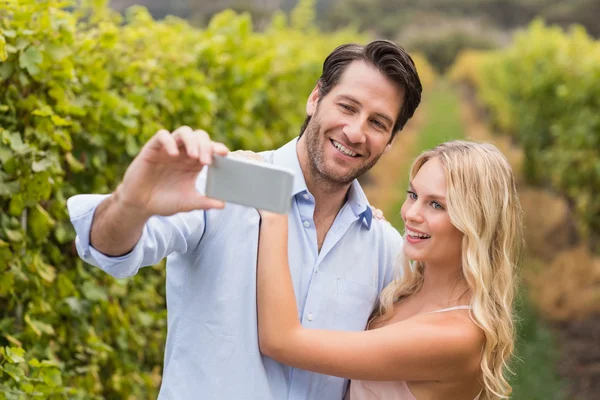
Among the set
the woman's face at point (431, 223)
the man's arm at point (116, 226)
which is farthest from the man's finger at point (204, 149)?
the woman's face at point (431, 223)

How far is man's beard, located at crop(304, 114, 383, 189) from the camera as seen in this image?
250cm

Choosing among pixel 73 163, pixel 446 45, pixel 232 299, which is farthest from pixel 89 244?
pixel 446 45

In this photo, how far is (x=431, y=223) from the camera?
255 cm

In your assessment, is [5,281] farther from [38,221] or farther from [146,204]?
[146,204]

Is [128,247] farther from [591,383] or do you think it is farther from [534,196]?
[534,196]

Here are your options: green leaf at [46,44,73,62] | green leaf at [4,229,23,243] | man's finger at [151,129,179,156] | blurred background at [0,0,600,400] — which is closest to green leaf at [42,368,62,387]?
blurred background at [0,0,600,400]

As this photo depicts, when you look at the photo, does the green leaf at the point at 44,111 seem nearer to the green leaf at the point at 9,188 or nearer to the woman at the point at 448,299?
the green leaf at the point at 9,188

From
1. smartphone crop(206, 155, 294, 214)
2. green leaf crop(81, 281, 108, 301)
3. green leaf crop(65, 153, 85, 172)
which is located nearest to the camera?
smartphone crop(206, 155, 294, 214)

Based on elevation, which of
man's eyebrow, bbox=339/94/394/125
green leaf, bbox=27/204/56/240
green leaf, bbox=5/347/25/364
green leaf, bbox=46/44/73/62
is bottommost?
green leaf, bbox=5/347/25/364

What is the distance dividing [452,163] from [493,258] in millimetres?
361

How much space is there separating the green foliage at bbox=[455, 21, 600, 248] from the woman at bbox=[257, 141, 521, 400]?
5014mm

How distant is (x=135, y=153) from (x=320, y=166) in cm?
152

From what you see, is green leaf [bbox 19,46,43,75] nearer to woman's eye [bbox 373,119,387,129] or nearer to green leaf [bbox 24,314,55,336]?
green leaf [bbox 24,314,55,336]

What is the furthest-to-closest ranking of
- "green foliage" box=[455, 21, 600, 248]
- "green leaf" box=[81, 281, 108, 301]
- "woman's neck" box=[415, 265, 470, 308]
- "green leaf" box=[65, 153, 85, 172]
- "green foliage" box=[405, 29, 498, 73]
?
1. "green foliage" box=[405, 29, 498, 73]
2. "green foliage" box=[455, 21, 600, 248]
3. "green leaf" box=[81, 281, 108, 301]
4. "green leaf" box=[65, 153, 85, 172]
5. "woman's neck" box=[415, 265, 470, 308]
